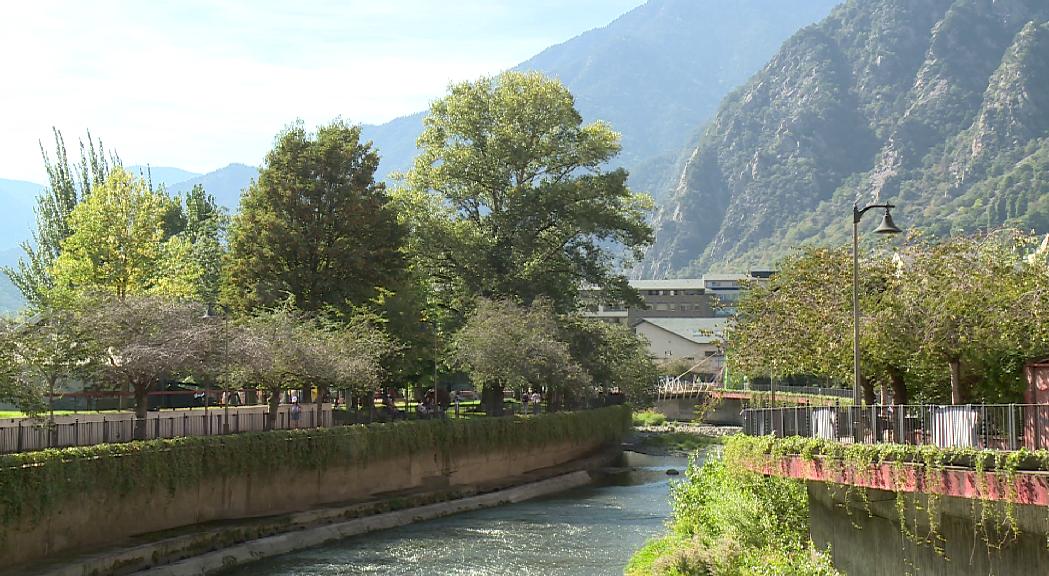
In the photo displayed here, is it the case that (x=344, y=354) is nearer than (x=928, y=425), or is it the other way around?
(x=928, y=425)

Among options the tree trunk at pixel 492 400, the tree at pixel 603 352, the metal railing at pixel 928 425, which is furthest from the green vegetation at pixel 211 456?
the metal railing at pixel 928 425

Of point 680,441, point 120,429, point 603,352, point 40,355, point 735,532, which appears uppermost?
point 603,352

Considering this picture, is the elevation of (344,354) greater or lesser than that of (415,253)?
lesser

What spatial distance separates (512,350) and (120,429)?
104 feet

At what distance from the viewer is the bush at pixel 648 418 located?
124 meters

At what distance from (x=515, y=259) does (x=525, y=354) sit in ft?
31.8

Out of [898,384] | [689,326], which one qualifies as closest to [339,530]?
[898,384]

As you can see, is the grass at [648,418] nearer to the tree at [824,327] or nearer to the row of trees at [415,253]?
the row of trees at [415,253]

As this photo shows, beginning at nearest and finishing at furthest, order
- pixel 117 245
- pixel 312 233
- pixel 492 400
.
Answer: pixel 312 233
pixel 117 245
pixel 492 400

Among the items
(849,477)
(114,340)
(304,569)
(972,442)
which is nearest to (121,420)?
(114,340)

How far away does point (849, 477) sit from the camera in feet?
101

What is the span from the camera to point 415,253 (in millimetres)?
76938

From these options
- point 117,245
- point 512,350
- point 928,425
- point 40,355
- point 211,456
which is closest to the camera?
point 928,425

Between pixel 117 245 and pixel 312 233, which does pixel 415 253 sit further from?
pixel 117 245
